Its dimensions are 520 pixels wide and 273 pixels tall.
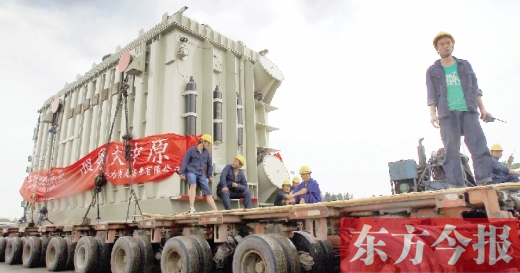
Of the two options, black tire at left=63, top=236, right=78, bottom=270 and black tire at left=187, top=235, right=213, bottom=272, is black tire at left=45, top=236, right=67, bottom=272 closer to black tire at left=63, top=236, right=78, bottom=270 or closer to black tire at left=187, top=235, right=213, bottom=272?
black tire at left=63, top=236, right=78, bottom=270

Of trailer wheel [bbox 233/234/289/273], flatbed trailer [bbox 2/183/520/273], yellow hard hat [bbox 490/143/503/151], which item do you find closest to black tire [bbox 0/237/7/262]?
flatbed trailer [bbox 2/183/520/273]

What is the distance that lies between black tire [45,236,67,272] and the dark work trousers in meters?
7.96

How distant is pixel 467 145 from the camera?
409cm

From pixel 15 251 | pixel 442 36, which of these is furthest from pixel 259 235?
pixel 15 251

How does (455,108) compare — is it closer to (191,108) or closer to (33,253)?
(191,108)

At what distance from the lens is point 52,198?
11.4 metres

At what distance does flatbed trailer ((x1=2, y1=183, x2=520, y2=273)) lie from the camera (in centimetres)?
304

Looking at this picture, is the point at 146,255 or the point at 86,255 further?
the point at 86,255

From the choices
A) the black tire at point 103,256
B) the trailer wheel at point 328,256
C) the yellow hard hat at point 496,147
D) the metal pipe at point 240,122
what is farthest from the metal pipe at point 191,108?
the yellow hard hat at point 496,147

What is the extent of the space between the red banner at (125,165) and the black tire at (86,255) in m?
1.48

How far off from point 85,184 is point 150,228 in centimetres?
425

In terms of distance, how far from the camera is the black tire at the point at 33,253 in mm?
9359

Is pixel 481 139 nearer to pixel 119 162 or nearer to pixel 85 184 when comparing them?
pixel 119 162

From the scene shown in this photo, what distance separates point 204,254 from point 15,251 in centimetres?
816
